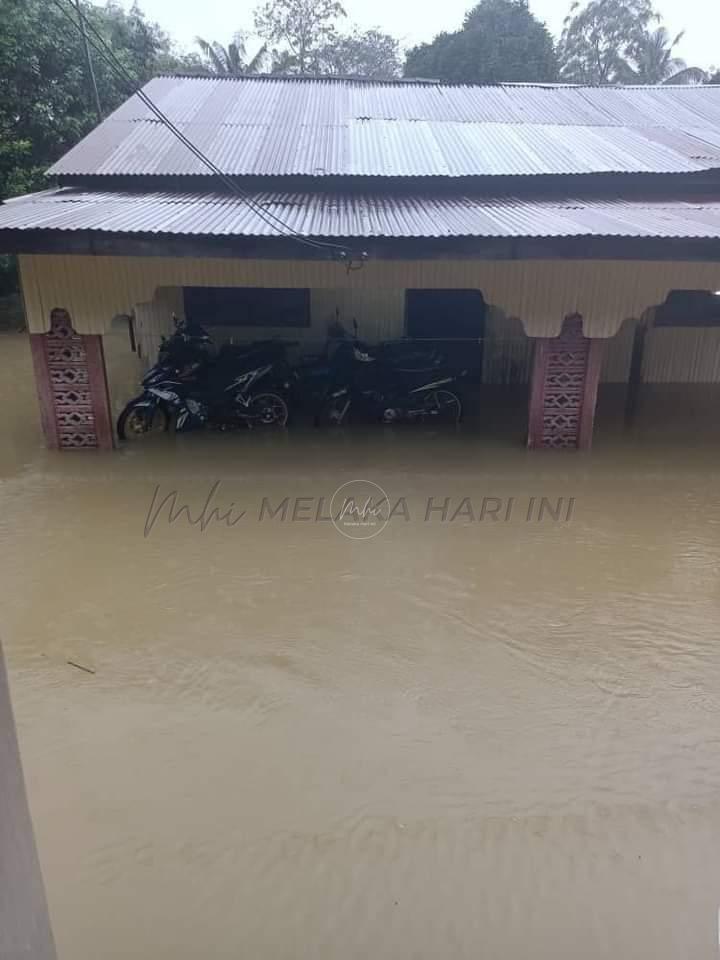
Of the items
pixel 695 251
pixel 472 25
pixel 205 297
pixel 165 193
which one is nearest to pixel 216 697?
pixel 695 251

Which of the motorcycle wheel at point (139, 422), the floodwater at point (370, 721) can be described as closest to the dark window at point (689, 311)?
the floodwater at point (370, 721)

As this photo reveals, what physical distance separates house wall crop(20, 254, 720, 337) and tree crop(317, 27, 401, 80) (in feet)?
63.5

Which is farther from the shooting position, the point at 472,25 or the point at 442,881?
the point at 472,25

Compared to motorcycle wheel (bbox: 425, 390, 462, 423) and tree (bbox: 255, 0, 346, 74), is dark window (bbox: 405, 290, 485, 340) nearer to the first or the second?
motorcycle wheel (bbox: 425, 390, 462, 423)

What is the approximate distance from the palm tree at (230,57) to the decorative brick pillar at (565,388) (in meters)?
19.1

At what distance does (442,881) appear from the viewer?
2715 mm

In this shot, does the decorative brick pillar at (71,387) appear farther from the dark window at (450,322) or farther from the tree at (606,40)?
the tree at (606,40)

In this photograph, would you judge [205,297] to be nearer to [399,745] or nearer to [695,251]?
[695,251]

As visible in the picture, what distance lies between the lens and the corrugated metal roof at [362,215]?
627 centimetres

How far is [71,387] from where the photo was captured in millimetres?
7094

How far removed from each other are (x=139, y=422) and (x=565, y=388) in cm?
472

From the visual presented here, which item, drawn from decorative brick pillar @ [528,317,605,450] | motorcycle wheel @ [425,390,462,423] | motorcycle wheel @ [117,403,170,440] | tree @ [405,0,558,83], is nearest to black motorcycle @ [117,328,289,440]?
motorcycle wheel @ [117,403,170,440]

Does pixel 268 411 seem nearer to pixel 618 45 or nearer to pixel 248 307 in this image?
pixel 248 307

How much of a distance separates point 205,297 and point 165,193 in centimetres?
182
